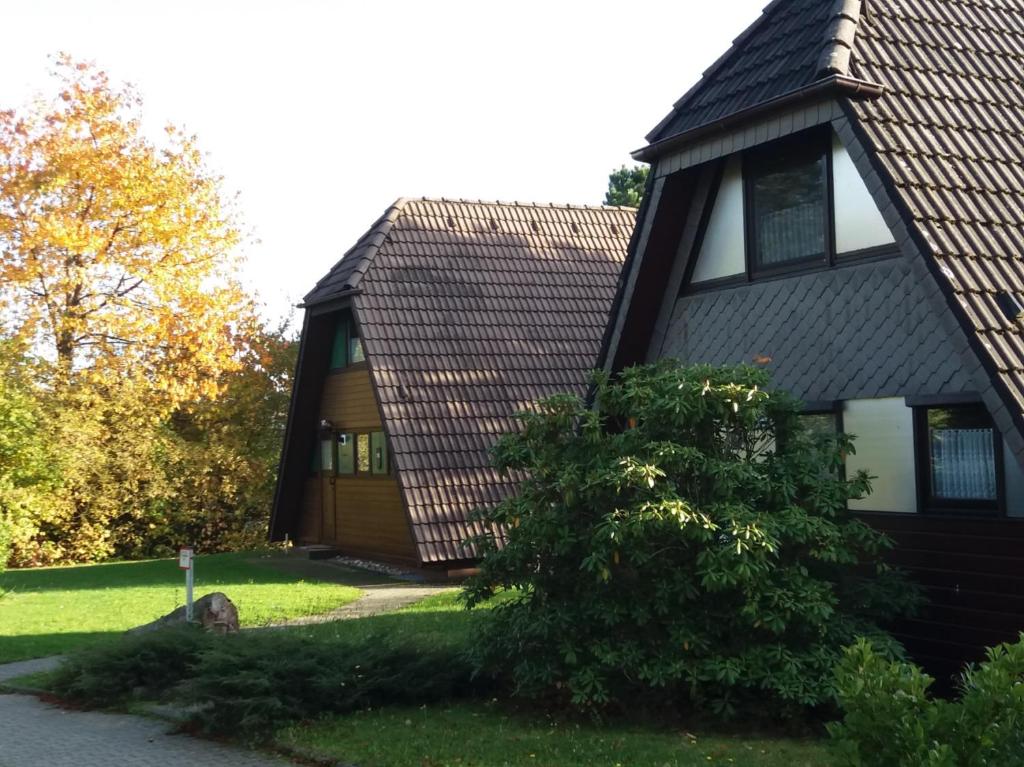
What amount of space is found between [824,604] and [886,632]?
2.81ft

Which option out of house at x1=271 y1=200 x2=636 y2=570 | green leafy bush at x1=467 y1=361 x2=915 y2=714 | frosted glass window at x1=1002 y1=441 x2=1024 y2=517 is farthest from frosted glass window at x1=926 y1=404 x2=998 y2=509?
house at x1=271 y1=200 x2=636 y2=570

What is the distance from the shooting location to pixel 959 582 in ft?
33.0

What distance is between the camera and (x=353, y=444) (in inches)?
972

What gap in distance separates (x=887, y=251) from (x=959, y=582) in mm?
3045

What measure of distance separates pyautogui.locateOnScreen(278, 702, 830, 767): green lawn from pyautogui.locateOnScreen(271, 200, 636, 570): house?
30.3 feet

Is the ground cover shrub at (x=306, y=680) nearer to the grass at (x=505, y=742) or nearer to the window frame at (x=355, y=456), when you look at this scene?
the grass at (x=505, y=742)

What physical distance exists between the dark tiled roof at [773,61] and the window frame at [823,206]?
0.63 m

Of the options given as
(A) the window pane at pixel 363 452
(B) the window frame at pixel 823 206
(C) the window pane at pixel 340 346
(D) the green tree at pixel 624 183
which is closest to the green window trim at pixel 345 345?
(C) the window pane at pixel 340 346

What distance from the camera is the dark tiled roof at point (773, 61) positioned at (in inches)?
435

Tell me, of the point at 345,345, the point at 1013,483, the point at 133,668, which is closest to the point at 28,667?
the point at 133,668

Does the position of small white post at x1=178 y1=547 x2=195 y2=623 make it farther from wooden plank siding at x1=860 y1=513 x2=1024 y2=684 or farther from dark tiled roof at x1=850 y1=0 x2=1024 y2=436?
dark tiled roof at x1=850 y1=0 x2=1024 y2=436

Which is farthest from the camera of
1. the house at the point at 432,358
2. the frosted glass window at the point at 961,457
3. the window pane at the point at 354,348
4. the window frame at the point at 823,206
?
the window pane at the point at 354,348

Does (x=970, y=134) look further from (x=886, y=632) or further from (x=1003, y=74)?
(x=886, y=632)

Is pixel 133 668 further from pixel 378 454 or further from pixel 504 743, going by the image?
pixel 378 454
